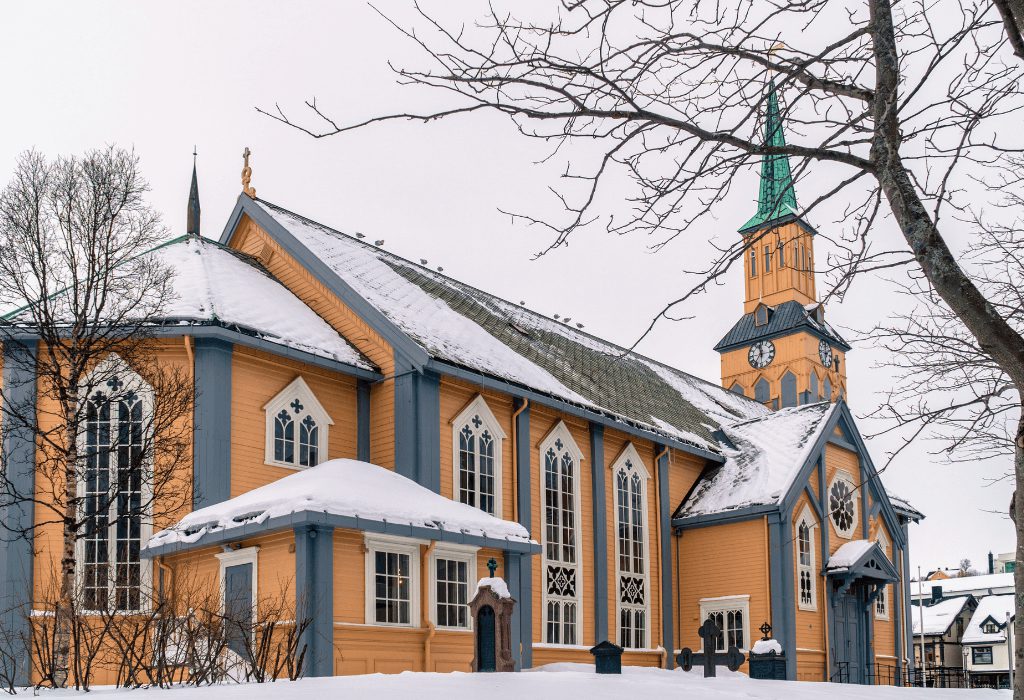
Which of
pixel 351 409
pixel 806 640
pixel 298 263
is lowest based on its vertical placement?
pixel 806 640

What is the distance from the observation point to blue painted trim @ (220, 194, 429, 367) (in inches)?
808

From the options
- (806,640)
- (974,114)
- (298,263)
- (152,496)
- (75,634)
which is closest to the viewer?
(974,114)

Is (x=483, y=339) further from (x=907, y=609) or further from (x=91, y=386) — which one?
(x=907, y=609)

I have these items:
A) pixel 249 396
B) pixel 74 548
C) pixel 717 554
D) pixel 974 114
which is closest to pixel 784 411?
pixel 717 554

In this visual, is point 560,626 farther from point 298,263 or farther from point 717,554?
point 298,263

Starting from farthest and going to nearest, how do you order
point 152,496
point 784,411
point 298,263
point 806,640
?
point 784,411
point 806,640
point 298,263
point 152,496

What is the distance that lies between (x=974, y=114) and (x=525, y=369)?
53.7 ft

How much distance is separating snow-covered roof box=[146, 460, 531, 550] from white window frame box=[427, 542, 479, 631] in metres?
0.54

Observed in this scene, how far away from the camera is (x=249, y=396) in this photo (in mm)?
19094

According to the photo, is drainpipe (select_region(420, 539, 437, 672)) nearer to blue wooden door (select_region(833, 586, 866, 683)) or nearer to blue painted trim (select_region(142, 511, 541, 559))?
blue painted trim (select_region(142, 511, 541, 559))

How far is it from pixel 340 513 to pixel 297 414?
4153 mm

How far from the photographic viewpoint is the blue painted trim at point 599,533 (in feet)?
79.7

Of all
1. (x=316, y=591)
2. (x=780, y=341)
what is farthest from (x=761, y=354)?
(x=316, y=591)

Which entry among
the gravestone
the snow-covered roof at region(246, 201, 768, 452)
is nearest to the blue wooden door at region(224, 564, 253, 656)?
the gravestone
